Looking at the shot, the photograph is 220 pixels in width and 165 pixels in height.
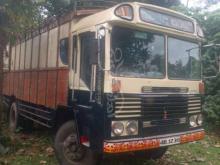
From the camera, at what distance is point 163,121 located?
19.4 ft

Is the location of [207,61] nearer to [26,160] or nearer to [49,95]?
[49,95]

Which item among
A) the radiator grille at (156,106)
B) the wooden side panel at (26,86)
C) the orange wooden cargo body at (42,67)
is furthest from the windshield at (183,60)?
the wooden side panel at (26,86)

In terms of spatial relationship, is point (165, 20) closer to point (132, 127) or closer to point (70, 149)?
point (132, 127)

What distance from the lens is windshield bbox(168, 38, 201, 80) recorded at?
6.18 m

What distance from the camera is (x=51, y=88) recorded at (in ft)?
24.1

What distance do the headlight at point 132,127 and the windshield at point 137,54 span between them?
0.76 m

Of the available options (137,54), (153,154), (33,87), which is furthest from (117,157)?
(33,87)

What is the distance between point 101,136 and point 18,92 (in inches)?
217

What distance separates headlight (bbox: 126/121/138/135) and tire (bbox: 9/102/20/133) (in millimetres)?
5575

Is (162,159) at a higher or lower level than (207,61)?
lower

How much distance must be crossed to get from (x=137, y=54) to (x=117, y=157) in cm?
269

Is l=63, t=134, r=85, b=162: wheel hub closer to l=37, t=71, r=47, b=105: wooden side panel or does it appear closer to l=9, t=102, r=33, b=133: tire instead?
l=37, t=71, r=47, b=105: wooden side panel

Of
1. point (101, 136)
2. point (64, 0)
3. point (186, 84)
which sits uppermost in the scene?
point (64, 0)

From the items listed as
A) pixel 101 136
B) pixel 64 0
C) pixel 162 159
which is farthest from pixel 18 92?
pixel 101 136
